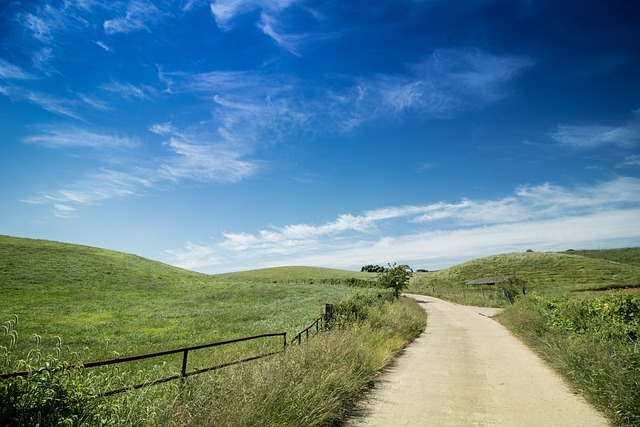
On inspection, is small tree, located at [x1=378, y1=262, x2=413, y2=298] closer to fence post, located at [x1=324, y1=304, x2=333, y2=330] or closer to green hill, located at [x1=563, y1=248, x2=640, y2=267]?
fence post, located at [x1=324, y1=304, x2=333, y2=330]

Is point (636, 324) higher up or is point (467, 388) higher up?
point (636, 324)

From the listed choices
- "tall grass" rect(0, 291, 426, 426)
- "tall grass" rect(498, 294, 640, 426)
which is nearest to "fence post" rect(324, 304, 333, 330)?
"tall grass" rect(0, 291, 426, 426)

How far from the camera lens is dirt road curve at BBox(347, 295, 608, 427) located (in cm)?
653

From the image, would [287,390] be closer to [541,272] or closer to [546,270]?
[541,272]

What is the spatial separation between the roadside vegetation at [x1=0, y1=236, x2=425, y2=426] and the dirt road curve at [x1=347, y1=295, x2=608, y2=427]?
77 centimetres

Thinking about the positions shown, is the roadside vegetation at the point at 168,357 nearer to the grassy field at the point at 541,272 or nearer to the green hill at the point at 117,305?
the green hill at the point at 117,305

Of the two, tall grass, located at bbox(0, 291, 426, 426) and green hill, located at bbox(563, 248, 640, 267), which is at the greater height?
green hill, located at bbox(563, 248, 640, 267)

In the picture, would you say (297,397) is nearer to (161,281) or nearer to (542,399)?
(542,399)

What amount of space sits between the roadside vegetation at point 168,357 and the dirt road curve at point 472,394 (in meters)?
0.77

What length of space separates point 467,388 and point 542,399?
160 centimetres

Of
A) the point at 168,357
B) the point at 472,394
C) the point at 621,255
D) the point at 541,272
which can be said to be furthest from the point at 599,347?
the point at 621,255

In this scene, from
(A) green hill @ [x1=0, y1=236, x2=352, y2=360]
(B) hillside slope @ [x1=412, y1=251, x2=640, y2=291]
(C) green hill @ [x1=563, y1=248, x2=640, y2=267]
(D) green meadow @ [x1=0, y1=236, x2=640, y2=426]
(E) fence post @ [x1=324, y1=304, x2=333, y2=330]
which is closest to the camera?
(D) green meadow @ [x1=0, y1=236, x2=640, y2=426]

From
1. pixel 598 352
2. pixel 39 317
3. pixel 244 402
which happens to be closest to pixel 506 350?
pixel 598 352

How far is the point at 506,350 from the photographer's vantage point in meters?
13.3
